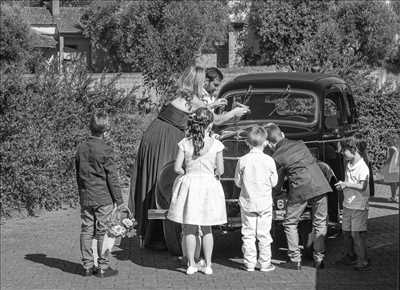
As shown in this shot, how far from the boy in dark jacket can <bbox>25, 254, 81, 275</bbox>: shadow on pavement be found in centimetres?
44

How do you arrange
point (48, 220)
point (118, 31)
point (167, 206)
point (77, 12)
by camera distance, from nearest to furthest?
1. point (167, 206)
2. point (48, 220)
3. point (118, 31)
4. point (77, 12)

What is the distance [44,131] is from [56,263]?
144 inches

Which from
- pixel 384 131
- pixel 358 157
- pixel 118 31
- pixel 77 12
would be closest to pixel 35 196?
pixel 358 157

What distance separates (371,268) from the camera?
7637 mm

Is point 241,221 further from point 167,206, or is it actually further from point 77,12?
point 77,12

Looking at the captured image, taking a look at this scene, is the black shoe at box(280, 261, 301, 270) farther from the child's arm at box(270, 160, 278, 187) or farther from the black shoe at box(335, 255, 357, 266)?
the child's arm at box(270, 160, 278, 187)

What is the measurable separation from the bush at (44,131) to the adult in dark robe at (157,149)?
3.06m

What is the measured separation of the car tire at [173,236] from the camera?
8117 mm

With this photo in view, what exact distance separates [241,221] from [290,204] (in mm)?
558

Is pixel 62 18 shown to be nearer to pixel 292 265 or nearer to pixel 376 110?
pixel 376 110

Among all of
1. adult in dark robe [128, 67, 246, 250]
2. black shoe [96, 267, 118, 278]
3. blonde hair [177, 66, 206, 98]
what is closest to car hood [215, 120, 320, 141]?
adult in dark robe [128, 67, 246, 250]

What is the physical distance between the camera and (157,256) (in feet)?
27.6

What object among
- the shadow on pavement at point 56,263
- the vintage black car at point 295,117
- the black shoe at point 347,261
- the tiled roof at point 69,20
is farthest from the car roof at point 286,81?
the tiled roof at point 69,20

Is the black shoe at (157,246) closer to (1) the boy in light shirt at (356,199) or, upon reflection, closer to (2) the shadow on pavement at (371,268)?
(2) the shadow on pavement at (371,268)
